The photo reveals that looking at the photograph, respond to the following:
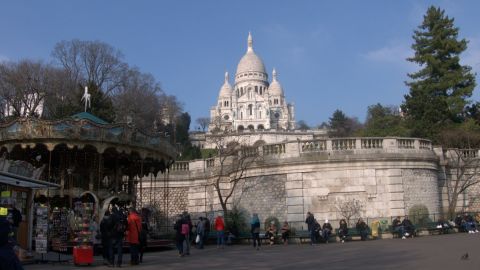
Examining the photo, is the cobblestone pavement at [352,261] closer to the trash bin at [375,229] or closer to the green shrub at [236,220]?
the trash bin at [375,229]

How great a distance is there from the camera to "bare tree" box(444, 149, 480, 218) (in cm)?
3259

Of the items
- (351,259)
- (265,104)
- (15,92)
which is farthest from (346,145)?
(265,104)

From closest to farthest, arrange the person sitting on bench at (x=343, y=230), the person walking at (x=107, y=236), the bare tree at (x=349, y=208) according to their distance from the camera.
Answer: the person walking at (x=107, y=236), the person sitting on bench at (x=343, y=230), the bare tree at (x=349, y=208)

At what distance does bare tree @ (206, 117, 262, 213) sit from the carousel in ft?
15.5

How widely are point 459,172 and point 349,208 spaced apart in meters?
9.02

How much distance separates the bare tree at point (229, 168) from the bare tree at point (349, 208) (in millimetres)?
5227

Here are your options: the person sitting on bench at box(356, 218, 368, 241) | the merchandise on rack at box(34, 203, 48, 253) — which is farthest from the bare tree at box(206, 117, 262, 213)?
the merchandise on rack at box(34, 203, 48, 253)

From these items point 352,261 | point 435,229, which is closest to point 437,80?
point 435,229

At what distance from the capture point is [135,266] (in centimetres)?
1567

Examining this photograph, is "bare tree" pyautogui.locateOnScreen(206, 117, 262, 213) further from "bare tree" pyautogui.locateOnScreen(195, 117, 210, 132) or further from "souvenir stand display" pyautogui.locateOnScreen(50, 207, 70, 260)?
"bare tree" pyautogui.locateOnScreen(195, 117, 210, 132)

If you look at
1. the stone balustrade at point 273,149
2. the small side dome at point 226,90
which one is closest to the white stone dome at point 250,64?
the small side dome at point 226,90

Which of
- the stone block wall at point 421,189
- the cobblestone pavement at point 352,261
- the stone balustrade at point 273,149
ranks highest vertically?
the stone balustrade at point 273,149

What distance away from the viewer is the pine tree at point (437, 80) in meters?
48.2

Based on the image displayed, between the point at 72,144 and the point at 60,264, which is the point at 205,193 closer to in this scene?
the point at 72,144
